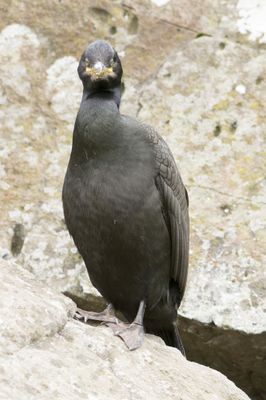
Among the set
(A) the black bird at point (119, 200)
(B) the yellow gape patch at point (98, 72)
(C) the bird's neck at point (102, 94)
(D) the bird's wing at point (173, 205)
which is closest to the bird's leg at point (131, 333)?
(A) the black bird at point (119, 200)

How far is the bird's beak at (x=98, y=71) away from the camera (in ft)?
22.4

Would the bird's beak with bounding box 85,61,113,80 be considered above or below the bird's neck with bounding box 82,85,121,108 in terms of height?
above

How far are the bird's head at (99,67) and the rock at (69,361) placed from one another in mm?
1428

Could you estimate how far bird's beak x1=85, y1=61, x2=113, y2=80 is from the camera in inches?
269

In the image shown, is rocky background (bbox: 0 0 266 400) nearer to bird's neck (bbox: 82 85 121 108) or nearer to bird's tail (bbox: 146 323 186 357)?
bird's tail (bbox: 146 323 186 357)

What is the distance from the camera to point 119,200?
6707 mm

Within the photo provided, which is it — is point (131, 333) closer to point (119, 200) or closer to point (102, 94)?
point (119, 200)

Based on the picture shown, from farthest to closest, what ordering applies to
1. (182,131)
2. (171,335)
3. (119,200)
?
(182,131), (171,335), (119,200)

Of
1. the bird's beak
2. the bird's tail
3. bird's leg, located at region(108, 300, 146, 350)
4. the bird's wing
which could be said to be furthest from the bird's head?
the bird's tail

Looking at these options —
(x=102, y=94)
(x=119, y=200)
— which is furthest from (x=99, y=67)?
(x=119, y=200)

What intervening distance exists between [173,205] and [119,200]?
0.49m

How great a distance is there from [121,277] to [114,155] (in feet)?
2.70

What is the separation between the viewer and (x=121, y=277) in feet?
23.0

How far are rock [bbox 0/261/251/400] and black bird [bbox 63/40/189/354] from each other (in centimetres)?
76
